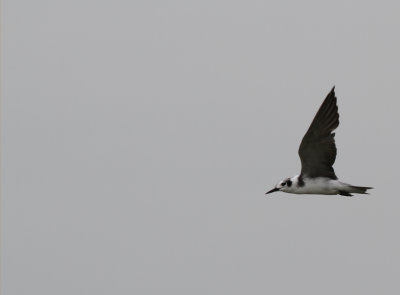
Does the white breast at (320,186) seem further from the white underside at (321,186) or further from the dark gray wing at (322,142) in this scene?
the dark gray wing at (322,142)

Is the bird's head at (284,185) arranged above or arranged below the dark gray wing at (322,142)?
below

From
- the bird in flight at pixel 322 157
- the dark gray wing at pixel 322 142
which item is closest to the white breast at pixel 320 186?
the bird in flight at pixel 322 157

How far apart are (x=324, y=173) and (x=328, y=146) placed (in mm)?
827

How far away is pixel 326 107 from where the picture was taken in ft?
120

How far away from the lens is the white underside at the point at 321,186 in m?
36.8

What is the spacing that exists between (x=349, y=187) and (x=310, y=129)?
1755mm

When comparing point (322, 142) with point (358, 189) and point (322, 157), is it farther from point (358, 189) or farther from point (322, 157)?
point (358, 189)

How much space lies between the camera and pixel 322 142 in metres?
36.5

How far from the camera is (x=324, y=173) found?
37000 mm

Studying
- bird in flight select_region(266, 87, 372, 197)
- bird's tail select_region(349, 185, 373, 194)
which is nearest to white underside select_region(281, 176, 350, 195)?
bird in flight select_region(266, 87, 372, 197)

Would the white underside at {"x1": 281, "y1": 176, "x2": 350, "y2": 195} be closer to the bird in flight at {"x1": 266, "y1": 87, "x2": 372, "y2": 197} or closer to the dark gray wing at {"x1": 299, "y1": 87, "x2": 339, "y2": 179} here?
the bird in flight at {"x1": 266, "y1": 87, "x2": 372, "y2": 197}

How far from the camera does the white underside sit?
3678 cm

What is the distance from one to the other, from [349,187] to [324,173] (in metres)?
0.84

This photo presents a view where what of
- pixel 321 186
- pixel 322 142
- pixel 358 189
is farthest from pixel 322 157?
pixel 358 189
